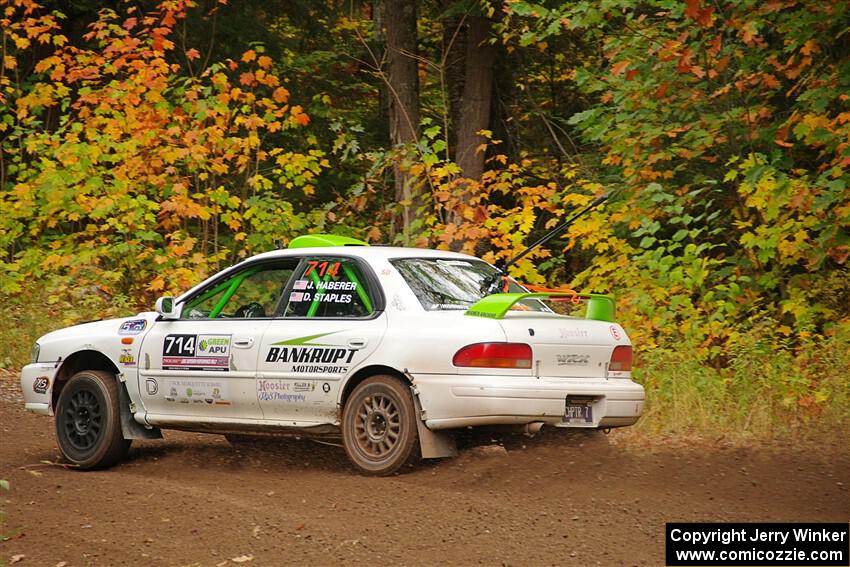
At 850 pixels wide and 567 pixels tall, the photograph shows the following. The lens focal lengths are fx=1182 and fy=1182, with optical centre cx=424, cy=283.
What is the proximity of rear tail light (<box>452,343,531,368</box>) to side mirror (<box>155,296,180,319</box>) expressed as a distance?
256 centimetres

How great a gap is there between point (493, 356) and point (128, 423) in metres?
3.21

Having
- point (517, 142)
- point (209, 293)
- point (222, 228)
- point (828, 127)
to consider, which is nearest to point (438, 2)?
point (517, 142)

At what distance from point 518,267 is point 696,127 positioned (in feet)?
8.71

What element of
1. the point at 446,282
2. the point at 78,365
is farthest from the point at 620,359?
the point at 78,365

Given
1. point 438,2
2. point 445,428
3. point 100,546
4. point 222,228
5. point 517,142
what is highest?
point 438,2

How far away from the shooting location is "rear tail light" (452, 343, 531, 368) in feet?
24.7

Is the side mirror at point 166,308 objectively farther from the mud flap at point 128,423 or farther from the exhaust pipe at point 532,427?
the exhaust pipe at point 532,427

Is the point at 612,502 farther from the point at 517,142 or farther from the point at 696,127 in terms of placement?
the point at 517,142

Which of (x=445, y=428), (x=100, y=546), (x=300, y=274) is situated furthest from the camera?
(x=300, y=274)

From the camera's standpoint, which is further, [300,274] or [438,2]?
[438,2]

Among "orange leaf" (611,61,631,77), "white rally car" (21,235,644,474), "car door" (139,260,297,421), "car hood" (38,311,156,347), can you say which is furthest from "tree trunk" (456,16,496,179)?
"car hood" (38,311,156,347)

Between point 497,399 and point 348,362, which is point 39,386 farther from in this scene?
point 497,399

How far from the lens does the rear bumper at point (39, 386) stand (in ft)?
30.6

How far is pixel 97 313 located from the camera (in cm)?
1522
